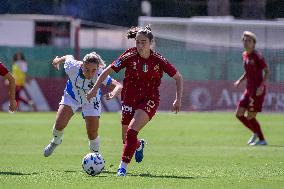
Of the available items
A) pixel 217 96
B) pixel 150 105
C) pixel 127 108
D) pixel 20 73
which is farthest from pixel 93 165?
pixel 20 73

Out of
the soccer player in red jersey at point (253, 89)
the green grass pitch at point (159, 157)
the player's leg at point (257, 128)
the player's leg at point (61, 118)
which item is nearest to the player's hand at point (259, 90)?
the soccer player in red jersey at point (253, 89)

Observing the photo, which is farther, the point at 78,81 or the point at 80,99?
the point at 80,99

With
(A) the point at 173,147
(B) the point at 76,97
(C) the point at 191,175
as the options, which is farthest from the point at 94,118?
(A) the point at 173,147

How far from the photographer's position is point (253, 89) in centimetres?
2102

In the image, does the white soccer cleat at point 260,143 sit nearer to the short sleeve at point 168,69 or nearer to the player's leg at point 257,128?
the player's leg at point 257,128

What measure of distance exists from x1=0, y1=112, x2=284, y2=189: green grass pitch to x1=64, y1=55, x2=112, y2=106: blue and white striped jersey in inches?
43.5

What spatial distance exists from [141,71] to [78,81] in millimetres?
1577

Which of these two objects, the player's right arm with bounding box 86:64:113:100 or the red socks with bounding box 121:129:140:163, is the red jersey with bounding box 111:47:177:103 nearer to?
the player's right arm with bounding box 86:64:113:100

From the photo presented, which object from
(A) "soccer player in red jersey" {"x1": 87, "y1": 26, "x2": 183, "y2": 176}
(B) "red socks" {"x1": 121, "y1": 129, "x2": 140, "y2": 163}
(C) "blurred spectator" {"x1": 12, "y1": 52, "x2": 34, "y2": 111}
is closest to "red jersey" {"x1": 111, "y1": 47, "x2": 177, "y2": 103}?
(A) "soccer player in red jersey" {"x1": 87, "y1": 26, "x2": 183, "y2": 176}

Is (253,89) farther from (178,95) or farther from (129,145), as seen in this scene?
(129,145)

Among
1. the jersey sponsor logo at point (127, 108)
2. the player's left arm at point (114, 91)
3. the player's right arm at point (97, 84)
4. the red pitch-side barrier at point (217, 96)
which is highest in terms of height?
the player's right arm at point (97, 84)

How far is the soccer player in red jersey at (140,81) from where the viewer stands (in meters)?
13.0

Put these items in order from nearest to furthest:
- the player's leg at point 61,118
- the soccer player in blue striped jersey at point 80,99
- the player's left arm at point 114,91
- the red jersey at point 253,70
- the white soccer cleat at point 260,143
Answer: the player's left arm at point 114,91 → the soccer player in blue striped jersey at point 80,99 → the player's leg at point 61,118 → the white soccer cleat at point 260,143 → the red jersey at point 253,70

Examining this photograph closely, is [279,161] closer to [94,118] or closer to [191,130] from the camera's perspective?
[94,118]
